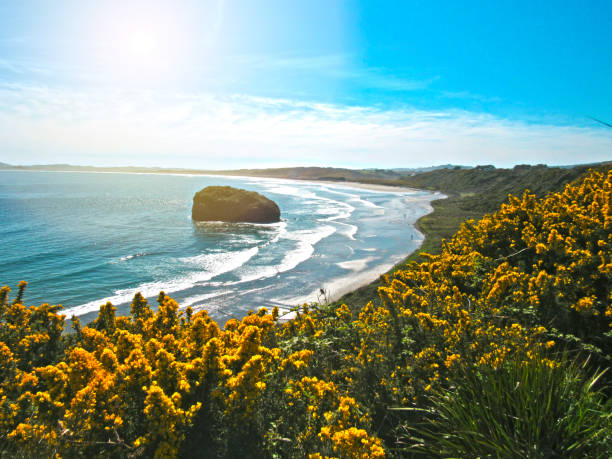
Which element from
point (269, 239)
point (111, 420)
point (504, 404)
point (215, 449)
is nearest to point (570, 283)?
point (504, 404)

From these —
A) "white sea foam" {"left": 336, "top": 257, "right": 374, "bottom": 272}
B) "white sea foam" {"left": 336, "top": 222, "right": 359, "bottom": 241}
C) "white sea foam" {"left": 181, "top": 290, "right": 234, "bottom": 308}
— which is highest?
"white sea foam" {"left": 336, "top": 222, "right": 359, "bottom": 241}

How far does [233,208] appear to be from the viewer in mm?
48719

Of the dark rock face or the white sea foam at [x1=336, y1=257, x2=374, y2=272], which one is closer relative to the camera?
the white sea foam at [x1=336, y1=257, x2=374, y2=272]

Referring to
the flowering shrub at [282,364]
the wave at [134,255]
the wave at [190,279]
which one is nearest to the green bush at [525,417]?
the flowering shrub at [282,364]

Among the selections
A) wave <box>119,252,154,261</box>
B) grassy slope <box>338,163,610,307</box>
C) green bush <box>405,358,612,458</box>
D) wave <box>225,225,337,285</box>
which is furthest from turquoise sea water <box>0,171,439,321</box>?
green bush <box>405,358,612,458</box>

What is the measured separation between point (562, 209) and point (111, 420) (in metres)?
11.8

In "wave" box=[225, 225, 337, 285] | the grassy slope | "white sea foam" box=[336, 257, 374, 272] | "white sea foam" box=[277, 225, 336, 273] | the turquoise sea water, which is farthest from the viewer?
"white sea foam" box=[277, 225, 336, 273]

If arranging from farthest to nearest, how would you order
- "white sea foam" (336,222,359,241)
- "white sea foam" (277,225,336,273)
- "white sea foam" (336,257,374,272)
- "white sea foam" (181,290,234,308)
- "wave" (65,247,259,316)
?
"white sea foam" (336,222,359,241)
"white sea foam" (277,225,336,273)
"white sea foam" (336,257,374,272)
"white sea foam" (181,290,234,308)
"wave" (65,247,259,316)

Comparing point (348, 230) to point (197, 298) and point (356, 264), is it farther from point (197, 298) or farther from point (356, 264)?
point (197, 298)

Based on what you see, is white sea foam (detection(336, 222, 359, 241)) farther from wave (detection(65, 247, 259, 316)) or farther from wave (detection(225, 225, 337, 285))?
wave (detection(65, 247, 259, 316))

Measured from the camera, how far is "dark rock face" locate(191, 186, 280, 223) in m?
48.7

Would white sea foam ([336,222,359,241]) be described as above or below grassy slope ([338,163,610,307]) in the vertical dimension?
below

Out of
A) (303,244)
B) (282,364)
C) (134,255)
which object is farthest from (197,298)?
(282,364)

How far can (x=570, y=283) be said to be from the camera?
19.8 ft
